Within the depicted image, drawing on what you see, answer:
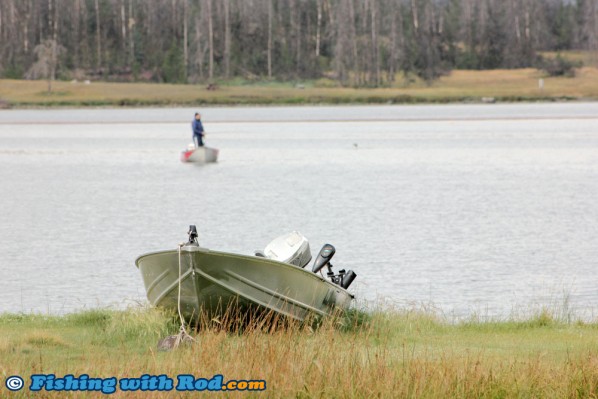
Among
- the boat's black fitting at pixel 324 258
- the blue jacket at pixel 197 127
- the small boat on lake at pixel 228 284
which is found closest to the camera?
the small boat on lake at pixel 228 284

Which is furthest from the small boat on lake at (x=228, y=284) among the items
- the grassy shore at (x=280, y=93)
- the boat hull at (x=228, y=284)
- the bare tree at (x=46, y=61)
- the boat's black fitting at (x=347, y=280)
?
the bare tree at (x=46, y=61)

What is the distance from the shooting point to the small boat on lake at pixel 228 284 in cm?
1280

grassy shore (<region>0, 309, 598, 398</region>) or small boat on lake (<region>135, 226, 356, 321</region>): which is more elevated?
small boat on lake (<region>135, 226, 356, 321</region>)

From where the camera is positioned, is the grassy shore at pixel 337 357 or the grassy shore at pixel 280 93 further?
the grassy shore at pixel 280 93

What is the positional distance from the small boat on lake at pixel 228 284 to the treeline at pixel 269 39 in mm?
119981

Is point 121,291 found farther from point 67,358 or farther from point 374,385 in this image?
point 374,385

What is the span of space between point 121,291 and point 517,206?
69.6 ft

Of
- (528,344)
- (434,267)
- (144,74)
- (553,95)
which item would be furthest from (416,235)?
(144,74)

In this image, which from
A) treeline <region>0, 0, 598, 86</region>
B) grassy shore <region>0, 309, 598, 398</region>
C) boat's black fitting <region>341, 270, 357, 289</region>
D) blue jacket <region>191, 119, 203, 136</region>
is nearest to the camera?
grassy shore <region>0, 309, 598, 398</region>

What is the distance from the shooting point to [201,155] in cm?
5722

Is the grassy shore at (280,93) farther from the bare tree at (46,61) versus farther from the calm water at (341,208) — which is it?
the calm water at (341,208)

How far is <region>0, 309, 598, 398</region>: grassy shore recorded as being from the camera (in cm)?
966

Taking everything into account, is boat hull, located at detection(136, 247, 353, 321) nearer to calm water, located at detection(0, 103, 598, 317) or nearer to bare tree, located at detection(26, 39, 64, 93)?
calm water, located at detection(0, 103, 598, 317)

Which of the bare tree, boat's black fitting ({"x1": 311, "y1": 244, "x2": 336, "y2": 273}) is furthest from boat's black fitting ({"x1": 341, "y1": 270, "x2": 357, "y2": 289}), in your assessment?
the bare tree
